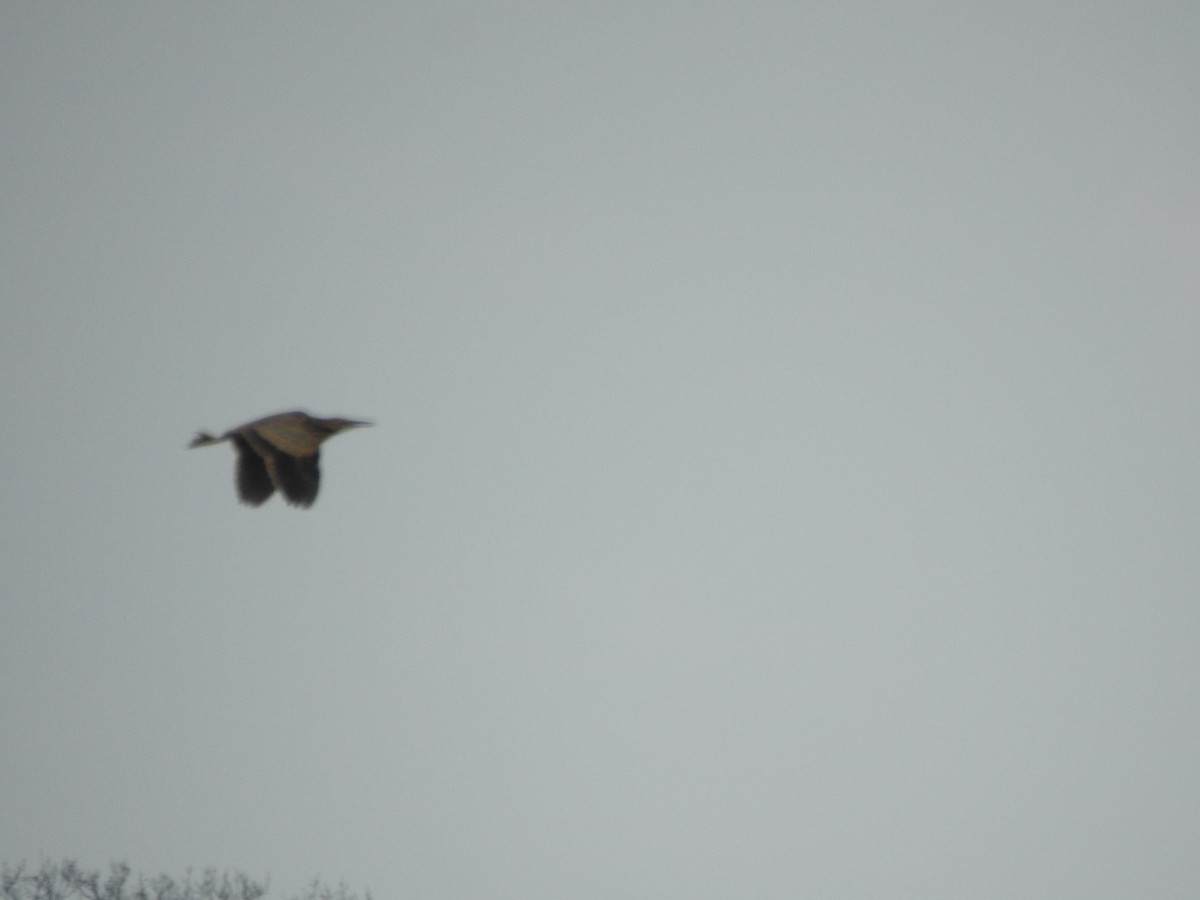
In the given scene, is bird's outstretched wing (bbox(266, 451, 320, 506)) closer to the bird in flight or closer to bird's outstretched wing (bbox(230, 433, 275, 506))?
the bird in flight

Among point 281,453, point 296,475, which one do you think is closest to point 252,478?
point 296,475

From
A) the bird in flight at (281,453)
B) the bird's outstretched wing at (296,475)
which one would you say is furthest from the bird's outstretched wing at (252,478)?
the bird's outstretched wing at (296,475)

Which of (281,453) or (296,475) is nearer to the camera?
(281,453)

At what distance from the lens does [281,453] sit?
37.2 feet

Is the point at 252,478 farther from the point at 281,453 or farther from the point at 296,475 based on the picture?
the point at 281,453

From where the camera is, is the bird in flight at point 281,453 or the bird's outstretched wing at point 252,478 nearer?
the bird in flight at point 281,453

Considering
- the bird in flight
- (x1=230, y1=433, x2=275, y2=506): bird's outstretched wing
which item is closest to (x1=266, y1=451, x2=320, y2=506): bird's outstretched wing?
the bird in flight

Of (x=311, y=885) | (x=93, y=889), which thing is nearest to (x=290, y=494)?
(x=93, y=889)

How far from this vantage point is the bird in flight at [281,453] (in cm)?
1102

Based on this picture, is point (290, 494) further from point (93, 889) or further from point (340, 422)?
point (93, 889)

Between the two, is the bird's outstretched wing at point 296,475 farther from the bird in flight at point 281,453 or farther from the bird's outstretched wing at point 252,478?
the bird's outstretched wing at point 252,478

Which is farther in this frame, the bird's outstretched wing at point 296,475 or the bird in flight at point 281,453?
the bird's outstretched wing at point 296,475

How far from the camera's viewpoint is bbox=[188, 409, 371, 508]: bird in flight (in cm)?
1102

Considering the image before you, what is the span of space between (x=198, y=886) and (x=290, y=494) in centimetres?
4437
